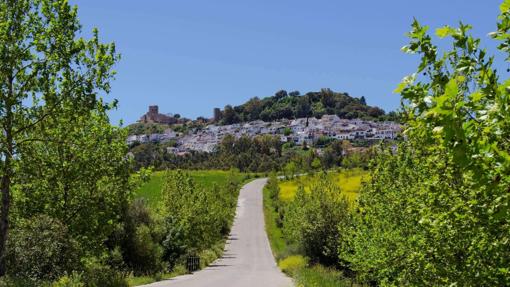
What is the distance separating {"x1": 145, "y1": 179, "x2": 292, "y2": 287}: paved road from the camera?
103ft

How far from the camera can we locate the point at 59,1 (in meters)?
20.1

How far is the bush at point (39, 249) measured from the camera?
66.1 ft

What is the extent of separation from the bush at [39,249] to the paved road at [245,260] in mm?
7732

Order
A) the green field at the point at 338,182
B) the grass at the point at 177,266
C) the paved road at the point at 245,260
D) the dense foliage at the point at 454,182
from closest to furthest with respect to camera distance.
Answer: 1. the dense foliage at the point at 454,182
2. the grass at the point at 177,266
3. the paved road at the point at 245,260
4. the green field at the point at 338,182

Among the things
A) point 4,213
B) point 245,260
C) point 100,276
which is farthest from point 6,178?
point 245,260

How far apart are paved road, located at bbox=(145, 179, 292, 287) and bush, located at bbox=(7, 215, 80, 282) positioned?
7.73 metres

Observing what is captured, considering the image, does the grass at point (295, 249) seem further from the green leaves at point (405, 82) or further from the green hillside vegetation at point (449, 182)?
the green leaves at point (405, 82)

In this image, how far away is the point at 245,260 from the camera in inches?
2109

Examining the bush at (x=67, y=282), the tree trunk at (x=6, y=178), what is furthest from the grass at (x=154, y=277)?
the tree trunk at (x=6, y=178)

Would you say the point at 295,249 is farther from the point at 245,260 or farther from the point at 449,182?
the point at 449,182

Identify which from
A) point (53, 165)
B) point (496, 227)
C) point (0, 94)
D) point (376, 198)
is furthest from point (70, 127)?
point (496, 227)

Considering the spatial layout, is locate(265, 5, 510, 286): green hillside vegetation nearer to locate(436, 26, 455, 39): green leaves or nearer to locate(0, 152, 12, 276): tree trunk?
locate(436, 26, 455, 39): green leaves

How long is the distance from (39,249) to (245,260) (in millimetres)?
34787

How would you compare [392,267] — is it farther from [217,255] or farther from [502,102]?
[217,255]
